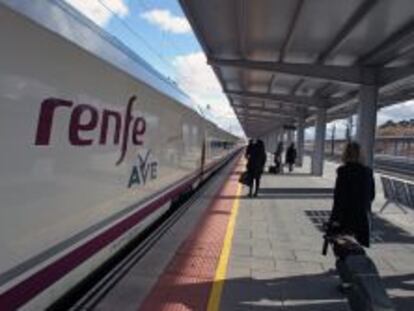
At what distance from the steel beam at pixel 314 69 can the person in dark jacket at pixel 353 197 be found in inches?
498

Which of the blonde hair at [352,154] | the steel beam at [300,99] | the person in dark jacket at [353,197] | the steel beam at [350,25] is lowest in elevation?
the person in dark jacket at [353,197]

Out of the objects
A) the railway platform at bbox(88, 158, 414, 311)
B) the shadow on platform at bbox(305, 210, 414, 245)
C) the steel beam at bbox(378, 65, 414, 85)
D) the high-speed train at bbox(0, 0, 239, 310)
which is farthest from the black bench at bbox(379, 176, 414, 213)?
the high-speed train at bbox(0, 0, 239, 310)

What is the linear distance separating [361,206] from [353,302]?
115cm

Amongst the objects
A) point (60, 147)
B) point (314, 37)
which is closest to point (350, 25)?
point (314, 37)

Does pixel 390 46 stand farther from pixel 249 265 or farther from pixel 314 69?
pixel 249 265

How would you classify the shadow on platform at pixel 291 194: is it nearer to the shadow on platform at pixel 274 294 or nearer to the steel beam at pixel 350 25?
the steel beam at pixel 350 25

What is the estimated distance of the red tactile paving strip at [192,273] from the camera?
22.6 feet

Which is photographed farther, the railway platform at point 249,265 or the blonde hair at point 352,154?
the blonde hair at point 352,154

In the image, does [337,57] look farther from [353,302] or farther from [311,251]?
[353,302]

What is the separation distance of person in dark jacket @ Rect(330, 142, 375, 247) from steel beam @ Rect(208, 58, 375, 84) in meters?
12.6

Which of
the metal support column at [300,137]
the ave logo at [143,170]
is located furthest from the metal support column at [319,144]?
the ave logo at [143,170]

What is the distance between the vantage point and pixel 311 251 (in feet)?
34.3

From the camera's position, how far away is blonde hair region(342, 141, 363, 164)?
730 cm

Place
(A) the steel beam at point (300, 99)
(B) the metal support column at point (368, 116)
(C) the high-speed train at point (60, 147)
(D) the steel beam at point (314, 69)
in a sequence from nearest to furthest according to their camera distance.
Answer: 1. (C) the high-speed train at point (60, 147)
2. (B) the metal support column at point (368, 116)
3. (D) the steel beam at point (314, 69)
4. (A) the steel beam at point (300, 99)
